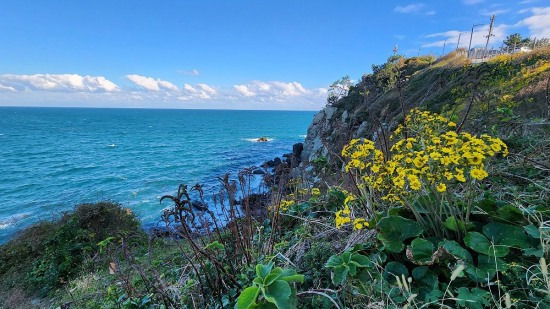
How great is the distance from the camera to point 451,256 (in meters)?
1.74

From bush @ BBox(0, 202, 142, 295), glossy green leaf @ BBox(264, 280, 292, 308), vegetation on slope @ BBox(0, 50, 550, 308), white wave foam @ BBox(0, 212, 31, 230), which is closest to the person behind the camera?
glossy green leaf @ BBox(264, 280, 292, 308)

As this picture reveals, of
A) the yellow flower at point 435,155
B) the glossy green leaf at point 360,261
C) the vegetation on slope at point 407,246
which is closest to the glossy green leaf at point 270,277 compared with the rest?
the vegetation on slope at point 407,246

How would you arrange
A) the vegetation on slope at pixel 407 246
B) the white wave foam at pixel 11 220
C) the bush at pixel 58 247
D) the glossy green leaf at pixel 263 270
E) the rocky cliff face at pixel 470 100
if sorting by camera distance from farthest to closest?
the white wave foam at pixel 11 220
the bush at pixel 58 247
the rocky cliff face at pixel 470 100
the glossy green leaf at pixel 263 270
the vegetation on slope at pixel 407 246

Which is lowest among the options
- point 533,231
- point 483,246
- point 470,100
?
point 483,246

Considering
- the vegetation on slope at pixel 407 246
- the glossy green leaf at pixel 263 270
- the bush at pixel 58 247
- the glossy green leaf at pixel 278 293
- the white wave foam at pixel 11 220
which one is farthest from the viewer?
the white wave foam at pixel 11 220

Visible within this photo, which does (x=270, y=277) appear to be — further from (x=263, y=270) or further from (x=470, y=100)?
(x=470, y=100)

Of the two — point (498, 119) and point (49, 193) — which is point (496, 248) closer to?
point (498, 119)

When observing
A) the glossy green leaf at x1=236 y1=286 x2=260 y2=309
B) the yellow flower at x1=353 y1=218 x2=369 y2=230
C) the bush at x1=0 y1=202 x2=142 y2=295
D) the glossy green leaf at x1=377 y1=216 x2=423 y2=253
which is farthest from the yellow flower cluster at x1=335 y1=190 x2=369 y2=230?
the bush at x1=0 y1=202 x2=142 y2=295

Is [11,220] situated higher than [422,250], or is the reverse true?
[422,250]

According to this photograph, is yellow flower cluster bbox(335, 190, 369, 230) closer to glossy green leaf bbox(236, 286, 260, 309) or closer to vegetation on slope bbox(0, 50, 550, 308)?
vegetation on slope bbox(0, 50, 550, 308)

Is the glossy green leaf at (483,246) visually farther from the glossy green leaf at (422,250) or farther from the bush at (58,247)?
the bush at (58,247)

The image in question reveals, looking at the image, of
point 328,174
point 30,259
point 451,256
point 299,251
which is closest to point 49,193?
point 30,259

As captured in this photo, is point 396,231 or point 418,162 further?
point 396,231

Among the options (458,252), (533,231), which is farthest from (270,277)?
(533,231)
